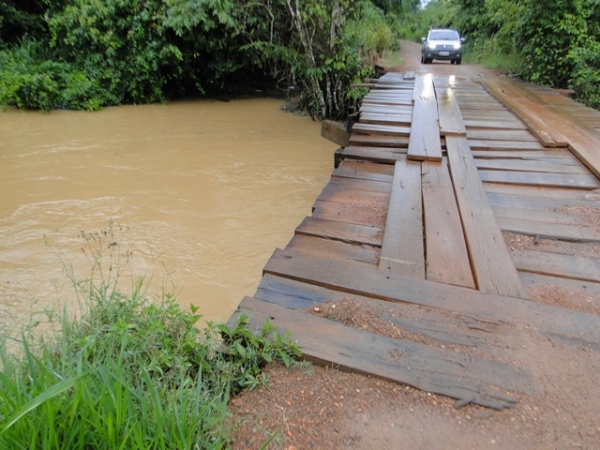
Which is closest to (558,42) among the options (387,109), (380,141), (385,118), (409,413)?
(387,109)

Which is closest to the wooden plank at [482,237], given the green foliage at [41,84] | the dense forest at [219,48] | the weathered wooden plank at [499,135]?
the weathered wooden plank at [499,135]

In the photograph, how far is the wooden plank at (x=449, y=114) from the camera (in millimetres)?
4742

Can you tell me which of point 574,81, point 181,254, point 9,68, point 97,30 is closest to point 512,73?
point 574,81

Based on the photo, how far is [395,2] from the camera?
23.2 metres

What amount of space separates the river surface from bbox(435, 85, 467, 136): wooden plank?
2.31 meters

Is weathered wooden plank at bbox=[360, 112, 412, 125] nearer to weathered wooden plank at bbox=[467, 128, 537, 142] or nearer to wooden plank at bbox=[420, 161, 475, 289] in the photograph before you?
weathered wooden plank at bbox=[467, 128, 537, 142]

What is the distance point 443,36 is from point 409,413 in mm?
17743

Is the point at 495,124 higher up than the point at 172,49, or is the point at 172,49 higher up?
the point at 172,49

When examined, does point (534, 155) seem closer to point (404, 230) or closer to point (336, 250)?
point (404, 230)

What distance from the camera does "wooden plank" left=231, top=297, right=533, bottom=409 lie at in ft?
5.15

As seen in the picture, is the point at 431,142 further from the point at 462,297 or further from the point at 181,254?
→ the point at 181,254

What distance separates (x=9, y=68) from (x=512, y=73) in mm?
13944

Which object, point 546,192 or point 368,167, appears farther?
point 368,167

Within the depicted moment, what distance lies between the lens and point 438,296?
6.74ft
